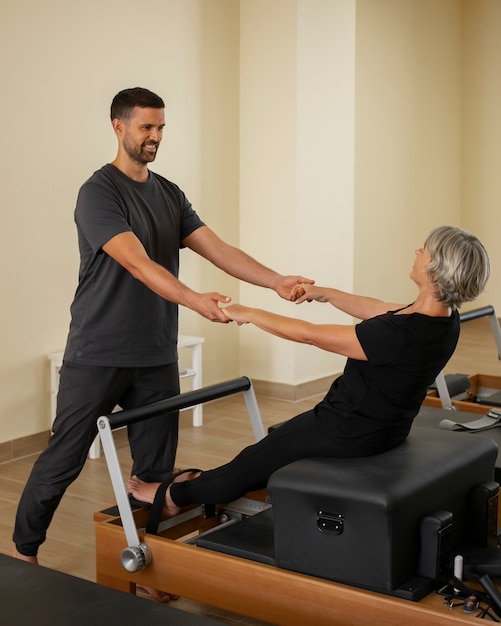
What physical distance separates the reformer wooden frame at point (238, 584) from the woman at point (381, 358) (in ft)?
0.96

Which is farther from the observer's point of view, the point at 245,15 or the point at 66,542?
the point at 245,15

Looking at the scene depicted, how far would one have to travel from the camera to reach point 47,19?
4254 millimetres

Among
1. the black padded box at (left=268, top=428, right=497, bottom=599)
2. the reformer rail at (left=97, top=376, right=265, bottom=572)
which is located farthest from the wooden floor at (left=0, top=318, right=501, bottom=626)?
the black padded box at (left=268, top=428, right=497, bottom=599)

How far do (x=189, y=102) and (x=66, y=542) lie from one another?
2.79 meters

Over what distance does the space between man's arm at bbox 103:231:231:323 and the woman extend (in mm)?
59

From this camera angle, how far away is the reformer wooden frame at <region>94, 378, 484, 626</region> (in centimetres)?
204

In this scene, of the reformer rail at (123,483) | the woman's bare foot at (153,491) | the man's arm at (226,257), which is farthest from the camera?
the man's arm at (226,257)

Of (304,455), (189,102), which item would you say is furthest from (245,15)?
(304,455)

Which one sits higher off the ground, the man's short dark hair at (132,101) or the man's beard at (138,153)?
the man's short dark hair at (132,101)

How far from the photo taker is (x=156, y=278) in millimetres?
2512

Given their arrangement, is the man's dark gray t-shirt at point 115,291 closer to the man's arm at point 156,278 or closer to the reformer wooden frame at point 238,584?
the man's arm at point 156,278

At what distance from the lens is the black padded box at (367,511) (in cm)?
208

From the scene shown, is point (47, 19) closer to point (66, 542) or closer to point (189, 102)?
point (189, 102)

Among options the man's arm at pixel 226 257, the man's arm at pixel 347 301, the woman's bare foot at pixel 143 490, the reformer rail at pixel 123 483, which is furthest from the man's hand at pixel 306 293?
the woman's bare foot at pixel 143 490
